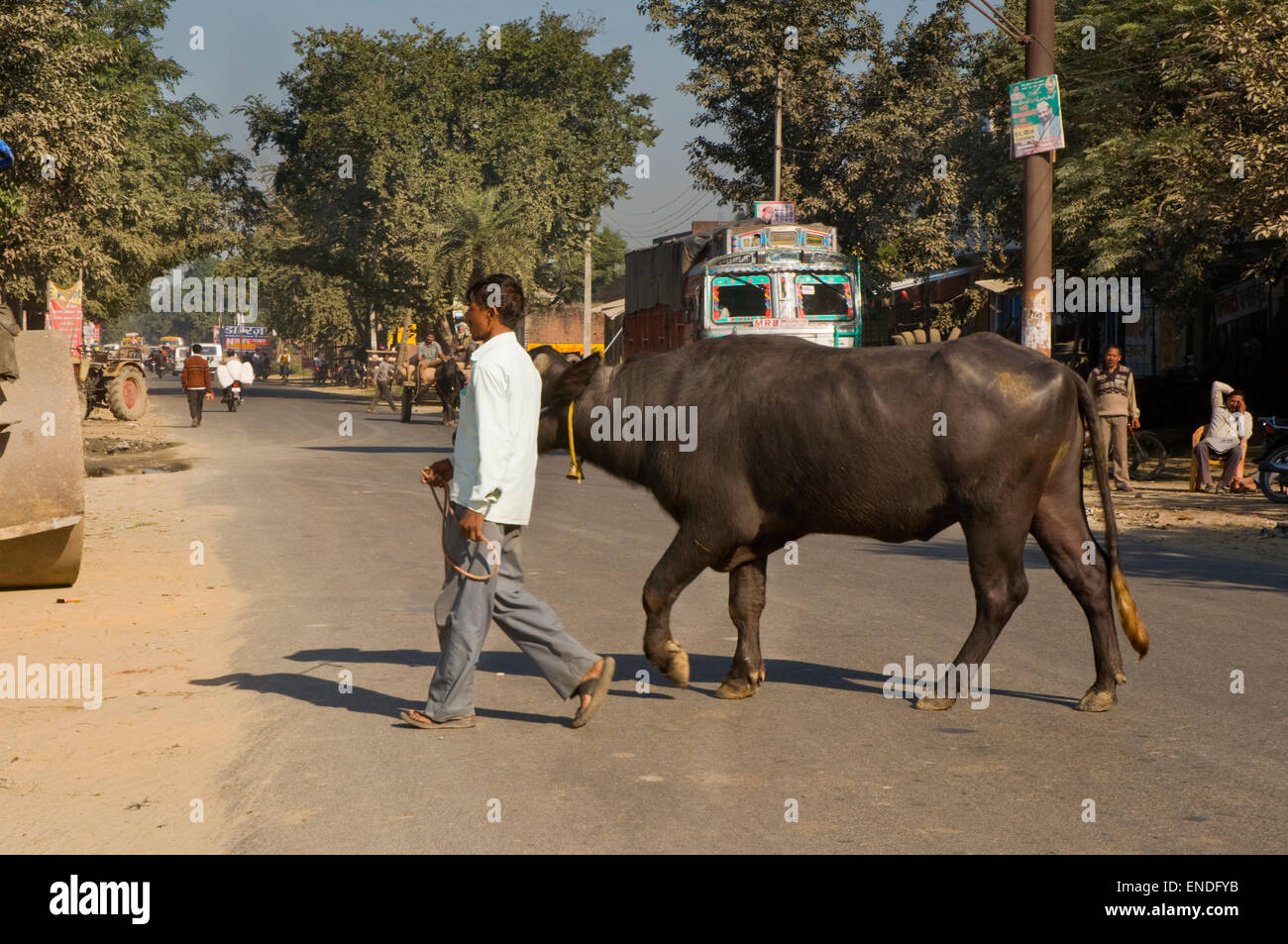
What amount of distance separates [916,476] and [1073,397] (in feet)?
2.74

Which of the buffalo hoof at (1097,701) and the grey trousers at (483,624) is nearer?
the grey trousers at (483,624)

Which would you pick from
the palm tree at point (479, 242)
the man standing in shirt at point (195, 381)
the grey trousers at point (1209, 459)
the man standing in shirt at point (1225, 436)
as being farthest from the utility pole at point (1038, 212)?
the palm tree at point (479, 242)

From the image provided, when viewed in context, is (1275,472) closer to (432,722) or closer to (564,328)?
(432,722)

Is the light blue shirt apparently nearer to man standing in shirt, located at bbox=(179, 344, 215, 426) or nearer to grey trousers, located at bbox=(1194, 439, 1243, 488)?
grey trousers, located at bbox=(1194, 439, 1243, 488)

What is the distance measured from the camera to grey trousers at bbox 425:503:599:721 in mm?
6066

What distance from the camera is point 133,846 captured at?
4773mm

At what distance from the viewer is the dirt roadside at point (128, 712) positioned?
502 centimetres

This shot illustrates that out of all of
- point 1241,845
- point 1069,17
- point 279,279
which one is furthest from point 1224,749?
point 279,279

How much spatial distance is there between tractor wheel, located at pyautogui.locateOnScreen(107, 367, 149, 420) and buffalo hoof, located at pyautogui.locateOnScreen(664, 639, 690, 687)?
2821 centimetres

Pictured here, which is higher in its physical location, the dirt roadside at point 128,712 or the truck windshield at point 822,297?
the truck windshield at point 822,297

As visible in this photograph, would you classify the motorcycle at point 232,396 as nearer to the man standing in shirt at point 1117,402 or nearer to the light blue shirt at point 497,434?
the man standing in shirt at point 1117,402

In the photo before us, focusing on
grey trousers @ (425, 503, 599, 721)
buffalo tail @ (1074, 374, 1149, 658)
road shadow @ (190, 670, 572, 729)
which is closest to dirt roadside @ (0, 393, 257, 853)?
road shadow @ (190, 670, 572, 729)

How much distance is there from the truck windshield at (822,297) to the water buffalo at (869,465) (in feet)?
49.1

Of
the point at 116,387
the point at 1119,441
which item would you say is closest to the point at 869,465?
the point at 1119,441
